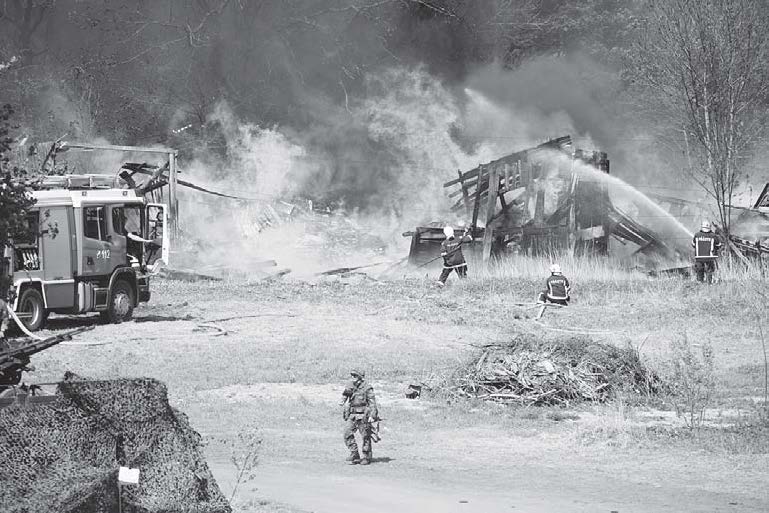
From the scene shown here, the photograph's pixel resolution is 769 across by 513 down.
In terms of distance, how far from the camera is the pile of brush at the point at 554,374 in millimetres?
14664

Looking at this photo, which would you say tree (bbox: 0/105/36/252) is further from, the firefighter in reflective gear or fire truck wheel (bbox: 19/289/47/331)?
the firefighter in reflective gear

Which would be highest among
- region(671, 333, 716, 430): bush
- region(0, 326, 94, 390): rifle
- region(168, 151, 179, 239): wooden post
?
region(168, 151, 179, 239): wooden post

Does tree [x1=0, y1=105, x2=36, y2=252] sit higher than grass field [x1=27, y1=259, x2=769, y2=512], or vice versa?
tree [x1=0, y1=105, x2=36, y2=252]

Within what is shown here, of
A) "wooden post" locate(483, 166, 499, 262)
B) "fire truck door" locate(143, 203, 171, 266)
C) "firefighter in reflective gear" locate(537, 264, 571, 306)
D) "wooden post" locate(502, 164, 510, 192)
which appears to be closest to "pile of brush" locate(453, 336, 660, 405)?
"firefighter in reflective gear" locate(537, 264, 571, 306)

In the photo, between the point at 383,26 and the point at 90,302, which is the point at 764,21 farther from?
the point at 90,302

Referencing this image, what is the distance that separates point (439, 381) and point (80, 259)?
8299 millimetres

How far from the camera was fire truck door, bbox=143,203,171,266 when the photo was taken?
23094 millimetres

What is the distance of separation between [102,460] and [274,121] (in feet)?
112

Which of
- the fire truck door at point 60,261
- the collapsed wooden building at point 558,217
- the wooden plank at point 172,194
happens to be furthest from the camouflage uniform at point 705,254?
the fire truck door at point 60,261

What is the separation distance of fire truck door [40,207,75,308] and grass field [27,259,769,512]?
883 millimetres

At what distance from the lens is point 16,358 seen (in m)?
10.2

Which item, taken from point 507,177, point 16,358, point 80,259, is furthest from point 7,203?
point 507,177

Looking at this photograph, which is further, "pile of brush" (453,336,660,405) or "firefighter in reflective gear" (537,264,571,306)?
"firefighter in reflective gear" (537,264,571,306)

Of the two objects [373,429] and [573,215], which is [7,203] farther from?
[573,215]
